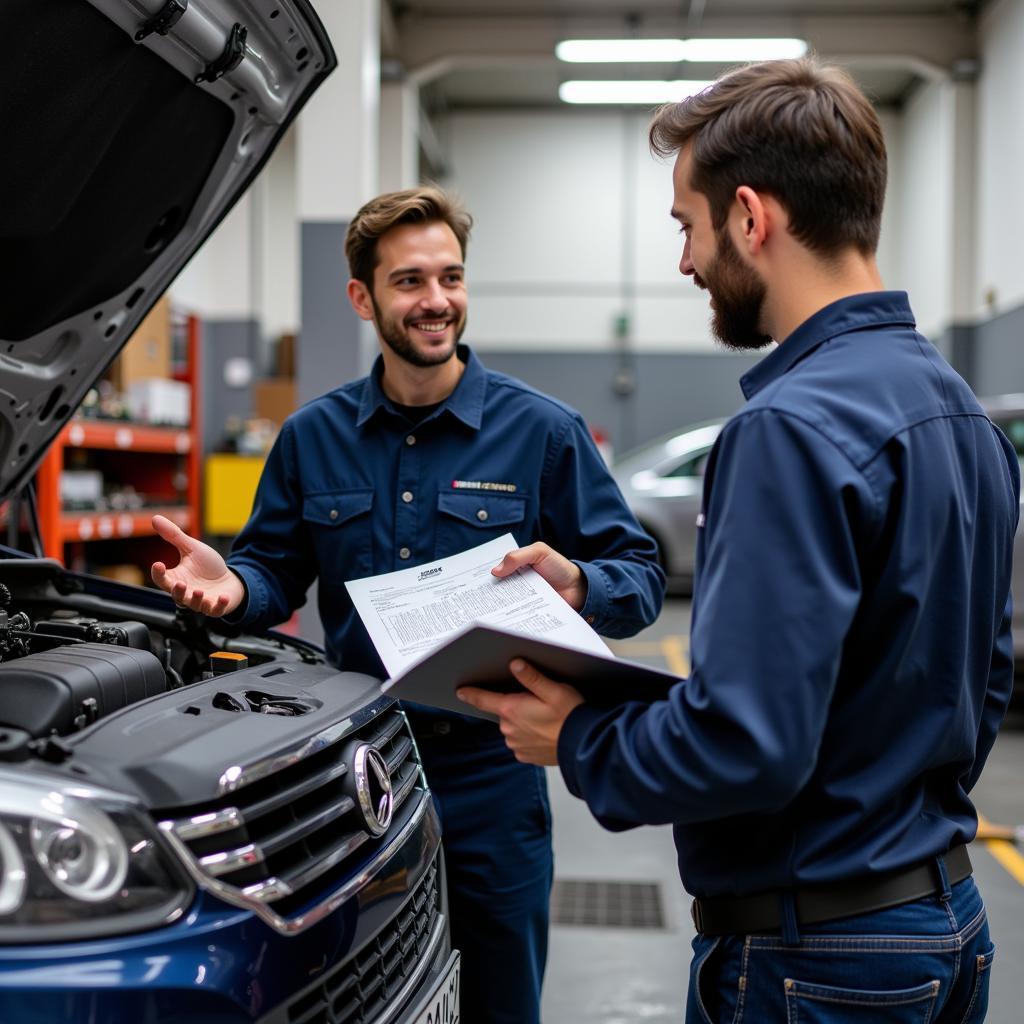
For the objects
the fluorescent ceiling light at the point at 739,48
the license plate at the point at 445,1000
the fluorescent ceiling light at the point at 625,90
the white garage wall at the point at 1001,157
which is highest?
the fluorescent ceiling light at the point at 739,48

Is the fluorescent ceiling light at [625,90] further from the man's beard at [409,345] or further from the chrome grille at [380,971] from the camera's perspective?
the chrome grille at [380,971]

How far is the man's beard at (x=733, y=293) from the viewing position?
108cm

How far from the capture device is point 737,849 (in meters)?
1.08

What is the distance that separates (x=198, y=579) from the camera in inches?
72.9

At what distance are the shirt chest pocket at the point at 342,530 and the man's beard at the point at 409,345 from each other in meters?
0.25

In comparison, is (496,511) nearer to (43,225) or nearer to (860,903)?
(43,225)

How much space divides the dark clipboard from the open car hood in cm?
107

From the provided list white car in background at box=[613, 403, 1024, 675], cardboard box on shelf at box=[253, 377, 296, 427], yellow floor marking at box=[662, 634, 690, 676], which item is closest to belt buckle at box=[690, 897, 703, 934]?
yellow floor marking at box=[662, 634, 690, 676]

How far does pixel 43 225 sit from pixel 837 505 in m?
1.49

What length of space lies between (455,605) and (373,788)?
0.27m

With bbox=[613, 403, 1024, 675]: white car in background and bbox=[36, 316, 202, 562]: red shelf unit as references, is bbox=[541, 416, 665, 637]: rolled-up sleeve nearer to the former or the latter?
bbox=[36, 316, 202, 562]: red shelf unit

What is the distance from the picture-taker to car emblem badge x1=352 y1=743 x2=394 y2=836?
135cm

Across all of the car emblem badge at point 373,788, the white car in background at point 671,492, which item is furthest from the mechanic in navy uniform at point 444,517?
the white car in background at point 671,492

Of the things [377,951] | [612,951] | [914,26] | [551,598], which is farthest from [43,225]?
[914,26]
